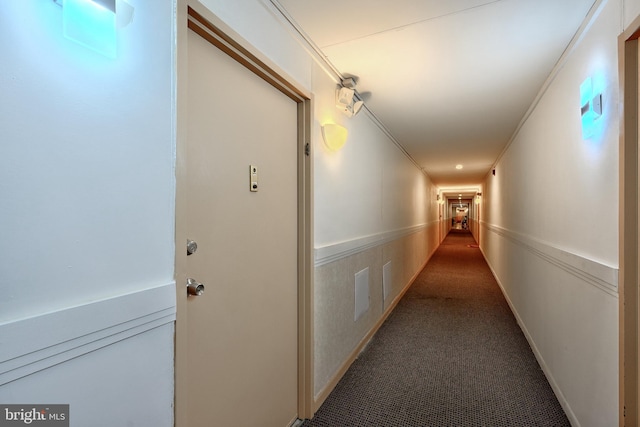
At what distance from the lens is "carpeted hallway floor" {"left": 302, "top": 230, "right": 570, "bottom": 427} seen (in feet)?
6.26

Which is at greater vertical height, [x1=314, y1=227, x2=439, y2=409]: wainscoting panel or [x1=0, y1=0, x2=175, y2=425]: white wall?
[x1=0, y1=0, x2=175, y2=425]: white wall

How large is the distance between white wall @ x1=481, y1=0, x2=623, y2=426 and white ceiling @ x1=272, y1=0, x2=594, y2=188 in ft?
0.61

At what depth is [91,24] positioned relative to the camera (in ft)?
2.59

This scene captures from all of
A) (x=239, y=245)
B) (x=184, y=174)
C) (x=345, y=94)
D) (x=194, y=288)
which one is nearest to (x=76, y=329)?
(x=194, y=288)

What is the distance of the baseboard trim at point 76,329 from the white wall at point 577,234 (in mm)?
1903

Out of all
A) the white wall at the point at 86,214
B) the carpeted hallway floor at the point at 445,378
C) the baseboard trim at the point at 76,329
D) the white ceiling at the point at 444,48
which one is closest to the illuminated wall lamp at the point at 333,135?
the white ceiling at the point at 444,48

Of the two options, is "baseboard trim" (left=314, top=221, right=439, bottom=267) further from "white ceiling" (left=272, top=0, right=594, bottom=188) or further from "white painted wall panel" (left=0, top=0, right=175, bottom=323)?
"white ceiling" (left=272, top=0, right=594, bottom=188)

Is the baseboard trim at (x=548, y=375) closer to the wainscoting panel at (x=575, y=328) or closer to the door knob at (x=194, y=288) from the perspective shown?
the wainscoting panel at (x=575, y=328)

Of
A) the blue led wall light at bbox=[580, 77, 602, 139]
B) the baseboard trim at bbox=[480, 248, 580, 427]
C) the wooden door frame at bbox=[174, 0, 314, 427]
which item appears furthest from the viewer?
the baseboard trim at bbox=[480, 248, 580, 427]

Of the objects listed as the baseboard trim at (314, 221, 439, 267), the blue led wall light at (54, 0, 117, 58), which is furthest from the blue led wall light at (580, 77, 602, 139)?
the blue led wall light at (54, 0, 117, 58)

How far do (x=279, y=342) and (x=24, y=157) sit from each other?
1.41m

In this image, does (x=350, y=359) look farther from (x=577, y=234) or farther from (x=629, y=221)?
(x=629, y=221)

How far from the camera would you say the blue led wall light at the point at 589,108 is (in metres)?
1.53

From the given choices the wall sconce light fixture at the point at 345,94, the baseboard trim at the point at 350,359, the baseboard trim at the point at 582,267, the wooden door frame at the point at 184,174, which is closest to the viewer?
the wooden door frame at the point at 184,174
